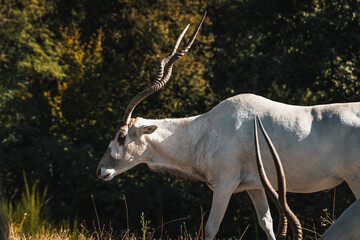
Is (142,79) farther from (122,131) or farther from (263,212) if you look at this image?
(263,212)

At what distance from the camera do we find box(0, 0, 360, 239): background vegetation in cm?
1259

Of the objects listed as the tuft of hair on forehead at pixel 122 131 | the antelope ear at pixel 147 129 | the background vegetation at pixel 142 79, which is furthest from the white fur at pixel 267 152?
the background vegetation at pixel 142 79

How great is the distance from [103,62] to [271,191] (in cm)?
1415

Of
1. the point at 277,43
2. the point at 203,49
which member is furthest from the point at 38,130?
the point at 277,43

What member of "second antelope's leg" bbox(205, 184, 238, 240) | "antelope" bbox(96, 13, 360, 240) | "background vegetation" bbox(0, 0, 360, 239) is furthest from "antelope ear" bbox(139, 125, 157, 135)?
"background vegetation" bbox(0, 0, 360, 239)

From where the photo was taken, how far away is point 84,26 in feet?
64.3

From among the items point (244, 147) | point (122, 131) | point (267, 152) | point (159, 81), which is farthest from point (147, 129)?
point (267, 152)

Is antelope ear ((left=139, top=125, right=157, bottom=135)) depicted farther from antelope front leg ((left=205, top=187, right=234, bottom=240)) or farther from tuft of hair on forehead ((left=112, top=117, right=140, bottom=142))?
antelope front leg ((left=205, top=187, right=234, bottom=240))

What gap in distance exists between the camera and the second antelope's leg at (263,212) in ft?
19.7

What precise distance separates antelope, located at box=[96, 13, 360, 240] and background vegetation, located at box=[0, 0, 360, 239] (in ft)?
20.9

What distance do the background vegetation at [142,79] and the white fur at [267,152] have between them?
6.35 metres

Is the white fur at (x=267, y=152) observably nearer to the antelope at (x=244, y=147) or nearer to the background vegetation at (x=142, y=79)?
the antelope at (x=244, y=147)

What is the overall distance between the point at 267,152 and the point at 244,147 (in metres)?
0.24

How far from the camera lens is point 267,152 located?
18.7 feet
